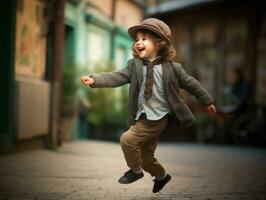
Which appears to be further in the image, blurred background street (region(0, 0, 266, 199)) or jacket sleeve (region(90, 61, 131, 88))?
blurred background street (region(0, 0, 266, 199))

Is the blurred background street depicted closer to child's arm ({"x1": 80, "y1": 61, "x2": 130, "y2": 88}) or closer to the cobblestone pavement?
the cobblestone pavement

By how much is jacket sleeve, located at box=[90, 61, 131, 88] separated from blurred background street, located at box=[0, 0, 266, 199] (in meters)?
0.59

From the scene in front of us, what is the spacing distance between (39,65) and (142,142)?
583 centimetres

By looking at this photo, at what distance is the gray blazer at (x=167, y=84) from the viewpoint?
17.6 feet

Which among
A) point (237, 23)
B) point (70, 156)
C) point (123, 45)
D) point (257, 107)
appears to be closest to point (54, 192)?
point (70, 156)

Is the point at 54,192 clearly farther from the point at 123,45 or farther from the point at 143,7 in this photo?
the point at 143,7

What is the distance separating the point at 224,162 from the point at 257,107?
5.98 metres

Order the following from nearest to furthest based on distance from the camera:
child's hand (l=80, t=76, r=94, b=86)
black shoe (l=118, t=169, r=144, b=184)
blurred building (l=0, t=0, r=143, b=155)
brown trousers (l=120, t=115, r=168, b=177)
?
child's hand (l=80, t=76, r=94, b=86) < brown trousers (l=120, t=115, r=168, b=177) < black shoe (l=118, t=169, r=144, b=184) < blurred building (l=0, t=0, r=143, b=155)

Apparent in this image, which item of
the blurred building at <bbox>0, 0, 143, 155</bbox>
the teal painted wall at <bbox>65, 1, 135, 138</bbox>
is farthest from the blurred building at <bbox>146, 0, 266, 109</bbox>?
the blurred building at <bbox>0, 0, 143, 155</bbox>

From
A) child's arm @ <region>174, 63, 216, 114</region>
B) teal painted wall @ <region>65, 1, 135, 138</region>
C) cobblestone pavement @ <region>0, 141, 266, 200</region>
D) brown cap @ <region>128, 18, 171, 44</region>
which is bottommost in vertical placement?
cobblestone pavement @ <region>0, 141, 266, 200</region>

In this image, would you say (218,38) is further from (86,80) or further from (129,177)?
(86,80)

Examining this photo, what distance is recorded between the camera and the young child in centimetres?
536

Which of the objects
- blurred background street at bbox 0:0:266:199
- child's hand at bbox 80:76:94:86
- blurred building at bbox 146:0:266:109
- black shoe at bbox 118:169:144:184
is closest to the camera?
child's hand at bbox 80:76:94:86

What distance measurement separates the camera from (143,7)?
20.2 meters
